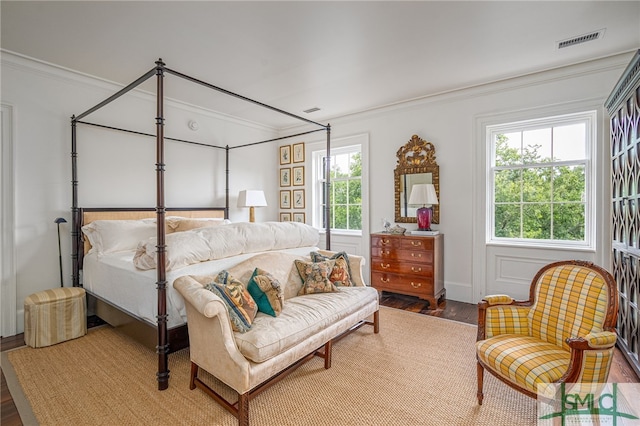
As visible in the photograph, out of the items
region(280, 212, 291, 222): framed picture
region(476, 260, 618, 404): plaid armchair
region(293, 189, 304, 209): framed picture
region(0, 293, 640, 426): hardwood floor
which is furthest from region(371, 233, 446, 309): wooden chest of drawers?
region(280, 212, 291, 222): framed picture

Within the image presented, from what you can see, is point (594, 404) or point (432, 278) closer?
point (594, 404)

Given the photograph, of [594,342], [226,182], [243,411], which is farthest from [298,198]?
[594,342]

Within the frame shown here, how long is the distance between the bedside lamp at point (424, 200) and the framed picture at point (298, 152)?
2239 millimetres

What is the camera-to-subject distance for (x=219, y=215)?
4715 millimetres

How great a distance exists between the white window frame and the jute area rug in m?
2.38

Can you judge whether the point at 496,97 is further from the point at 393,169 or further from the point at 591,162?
the point at 393,169

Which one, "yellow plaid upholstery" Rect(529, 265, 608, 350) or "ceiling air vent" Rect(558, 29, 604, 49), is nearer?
"yellow plaid upholstery" Rect(529, 265, 608, 350)

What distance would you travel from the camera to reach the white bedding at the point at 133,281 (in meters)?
2.28

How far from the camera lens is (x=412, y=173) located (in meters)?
4.30

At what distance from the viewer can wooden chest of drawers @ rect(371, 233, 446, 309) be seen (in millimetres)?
3756

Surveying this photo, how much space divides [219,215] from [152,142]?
1354mm

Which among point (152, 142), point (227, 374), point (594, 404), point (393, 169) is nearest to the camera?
point (594, 404)

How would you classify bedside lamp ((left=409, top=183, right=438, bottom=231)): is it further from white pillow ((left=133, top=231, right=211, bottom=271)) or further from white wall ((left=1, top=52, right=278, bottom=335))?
white wall ((left=1, top=52, right=278, bottom=335))

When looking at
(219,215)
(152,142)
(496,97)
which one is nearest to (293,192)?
(219,215)
